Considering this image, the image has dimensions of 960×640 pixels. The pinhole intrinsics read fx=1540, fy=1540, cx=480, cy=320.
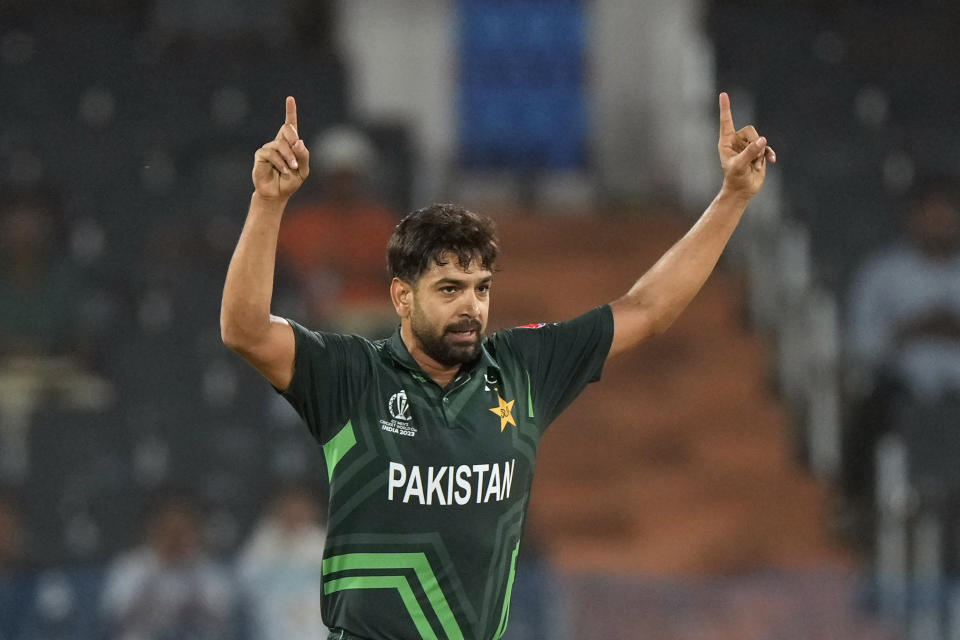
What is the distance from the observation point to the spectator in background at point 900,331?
795cm

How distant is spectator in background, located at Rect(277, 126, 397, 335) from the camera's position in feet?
25.1

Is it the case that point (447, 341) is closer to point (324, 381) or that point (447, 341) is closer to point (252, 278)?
point (324, 381)

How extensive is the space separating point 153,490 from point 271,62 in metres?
3.62

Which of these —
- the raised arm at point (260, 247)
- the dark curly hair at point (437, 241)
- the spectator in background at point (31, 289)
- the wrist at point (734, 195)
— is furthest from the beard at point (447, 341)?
the spectator in background at point (31, 289)

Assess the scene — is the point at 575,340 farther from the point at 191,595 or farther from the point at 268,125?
the point at 268,125

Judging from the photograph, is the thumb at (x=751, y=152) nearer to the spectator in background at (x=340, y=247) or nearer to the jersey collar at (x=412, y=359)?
the jersey collar at (x=412, y=359)

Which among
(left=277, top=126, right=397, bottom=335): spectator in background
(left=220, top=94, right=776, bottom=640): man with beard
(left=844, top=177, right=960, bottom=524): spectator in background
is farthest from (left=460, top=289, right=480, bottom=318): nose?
(left=844, top=177, right=960, bottom=524): spectator in background

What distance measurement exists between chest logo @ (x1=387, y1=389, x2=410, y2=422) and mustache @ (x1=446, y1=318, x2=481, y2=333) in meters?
0.18

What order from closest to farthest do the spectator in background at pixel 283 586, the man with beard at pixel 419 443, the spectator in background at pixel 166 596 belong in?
the man with beard at pixel 419 443, the spectator in background at pixel 283 586, the spectator in background at pixel 166 596

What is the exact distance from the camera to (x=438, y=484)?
326cm

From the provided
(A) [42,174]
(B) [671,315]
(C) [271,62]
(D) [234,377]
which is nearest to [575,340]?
(B) [671,315]

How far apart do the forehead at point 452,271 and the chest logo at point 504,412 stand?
0.98 feet

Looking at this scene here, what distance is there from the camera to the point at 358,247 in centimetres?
788

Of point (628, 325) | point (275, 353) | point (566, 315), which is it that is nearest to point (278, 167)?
point (275, 353)
